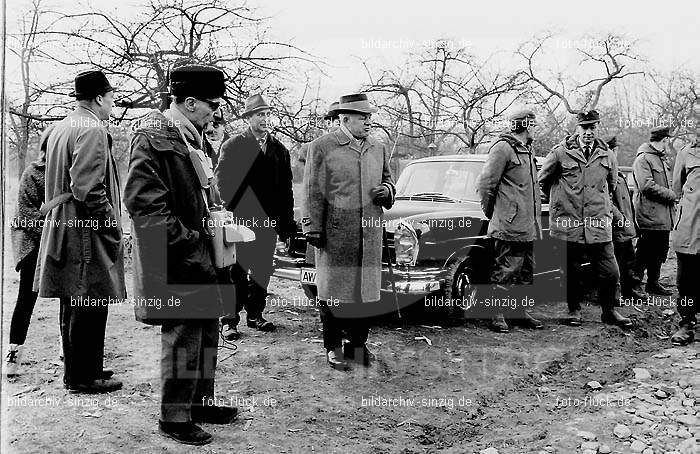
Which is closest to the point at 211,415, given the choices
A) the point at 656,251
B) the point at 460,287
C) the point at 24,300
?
the point at 24,300

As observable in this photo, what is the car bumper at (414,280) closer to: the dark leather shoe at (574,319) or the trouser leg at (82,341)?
the dark leather shoe at (574,319)

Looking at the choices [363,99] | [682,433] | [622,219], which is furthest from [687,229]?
[363,99]

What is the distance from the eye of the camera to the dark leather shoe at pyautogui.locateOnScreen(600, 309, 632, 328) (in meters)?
6.75

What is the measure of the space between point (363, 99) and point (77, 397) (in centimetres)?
289

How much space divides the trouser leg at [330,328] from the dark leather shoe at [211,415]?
4.31 ft

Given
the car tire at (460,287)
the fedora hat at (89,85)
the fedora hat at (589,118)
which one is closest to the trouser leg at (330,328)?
the car tire at (460,287)

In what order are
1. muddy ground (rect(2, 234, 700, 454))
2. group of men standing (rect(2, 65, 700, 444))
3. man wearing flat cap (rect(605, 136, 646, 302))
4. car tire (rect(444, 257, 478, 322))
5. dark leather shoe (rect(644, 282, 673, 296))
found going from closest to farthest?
1. group of men standing (rect(2, 65, 700, 444))
2. muddy ground (rect(2, 234, 700, 454))
3. car tire (rect(444, 257, 478, 322))
4. man wearing flat cap (rect(605, 136, 646, 302))
5. dark leather shoe (rect(644, 282, 673, 296))

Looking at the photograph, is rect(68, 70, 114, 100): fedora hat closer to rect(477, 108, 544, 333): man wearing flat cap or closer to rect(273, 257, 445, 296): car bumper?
rect(273, 257, 445, 296): car bumper

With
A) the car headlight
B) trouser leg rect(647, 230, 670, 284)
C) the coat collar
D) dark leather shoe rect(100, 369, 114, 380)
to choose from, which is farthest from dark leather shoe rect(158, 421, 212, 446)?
trouser leg rect(647, 230, 670, 284)

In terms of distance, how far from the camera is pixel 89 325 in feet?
14.2

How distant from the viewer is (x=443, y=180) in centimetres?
734

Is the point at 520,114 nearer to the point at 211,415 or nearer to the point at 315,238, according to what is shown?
the point at 315,238

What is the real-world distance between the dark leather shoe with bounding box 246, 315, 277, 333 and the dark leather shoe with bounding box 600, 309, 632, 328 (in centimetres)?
340

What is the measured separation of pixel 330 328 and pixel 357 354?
11.9 inches
